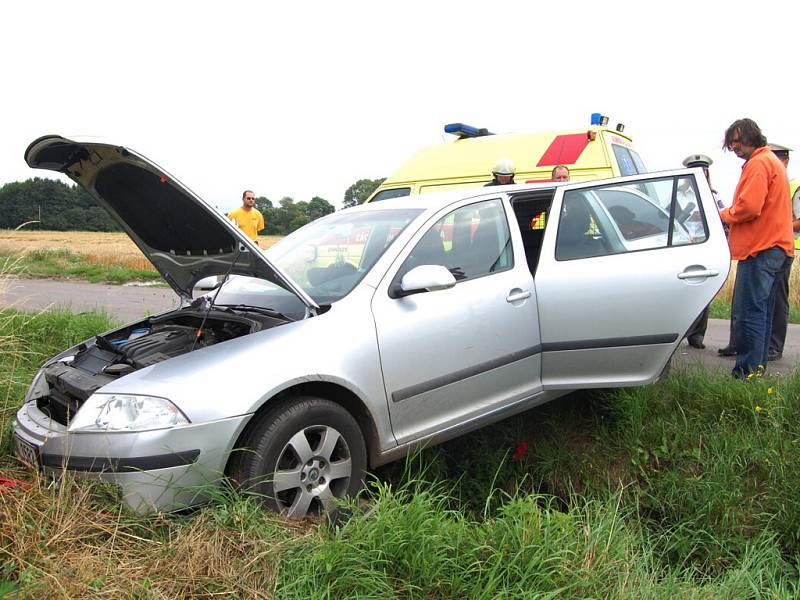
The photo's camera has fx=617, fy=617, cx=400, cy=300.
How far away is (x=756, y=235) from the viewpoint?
4523 mm

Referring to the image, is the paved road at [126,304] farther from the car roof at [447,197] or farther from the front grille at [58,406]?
the car roof at [447,197]

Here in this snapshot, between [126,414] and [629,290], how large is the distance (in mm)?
2782

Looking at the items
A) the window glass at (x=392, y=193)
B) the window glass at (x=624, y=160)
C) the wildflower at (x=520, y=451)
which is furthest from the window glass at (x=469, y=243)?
the window glass at (x=392, y=193)

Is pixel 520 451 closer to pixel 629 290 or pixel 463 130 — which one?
pixel 629 290

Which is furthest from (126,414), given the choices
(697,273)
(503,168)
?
(503,168)

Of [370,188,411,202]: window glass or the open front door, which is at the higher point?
[370,188,411,202]: window glass

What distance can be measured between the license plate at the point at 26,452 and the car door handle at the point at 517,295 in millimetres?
2478

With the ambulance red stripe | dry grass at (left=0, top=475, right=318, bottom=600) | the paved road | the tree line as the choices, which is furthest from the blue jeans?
the tree line

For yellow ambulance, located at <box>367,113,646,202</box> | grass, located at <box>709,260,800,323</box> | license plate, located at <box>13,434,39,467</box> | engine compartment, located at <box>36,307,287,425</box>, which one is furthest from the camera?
grass, located at <box>709,260,800,323</box>

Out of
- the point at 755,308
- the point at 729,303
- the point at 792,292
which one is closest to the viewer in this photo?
the point at 755,308

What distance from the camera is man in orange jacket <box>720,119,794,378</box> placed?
14.5ft

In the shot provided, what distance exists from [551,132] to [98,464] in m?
7.19

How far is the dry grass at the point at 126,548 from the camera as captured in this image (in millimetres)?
2107

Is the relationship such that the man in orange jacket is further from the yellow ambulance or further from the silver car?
the yellow ambulance
